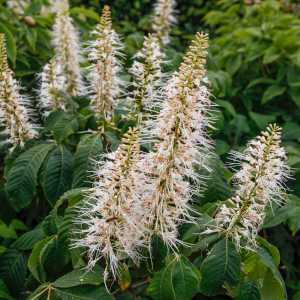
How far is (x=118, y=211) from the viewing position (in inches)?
78.0

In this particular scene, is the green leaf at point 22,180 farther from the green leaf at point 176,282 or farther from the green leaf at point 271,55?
the green leaf at point 271,55

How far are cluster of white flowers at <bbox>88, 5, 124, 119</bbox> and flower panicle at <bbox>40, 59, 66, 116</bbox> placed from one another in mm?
228

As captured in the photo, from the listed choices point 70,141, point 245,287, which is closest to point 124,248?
point 245,287

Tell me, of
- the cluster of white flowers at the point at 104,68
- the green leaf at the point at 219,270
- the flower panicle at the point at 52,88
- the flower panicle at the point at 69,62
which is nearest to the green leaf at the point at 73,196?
the green leaf at the point at 219,270

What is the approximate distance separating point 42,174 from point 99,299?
0.84m

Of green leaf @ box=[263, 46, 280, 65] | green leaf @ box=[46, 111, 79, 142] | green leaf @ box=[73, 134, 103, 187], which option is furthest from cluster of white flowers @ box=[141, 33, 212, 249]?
green leaf @ box=[263, 46, 280, 65]

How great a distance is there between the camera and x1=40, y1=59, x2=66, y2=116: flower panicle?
3094 millimetres

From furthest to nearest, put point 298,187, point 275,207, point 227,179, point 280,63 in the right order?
point 280,63, point 298,187, point 227,179, point 275,207

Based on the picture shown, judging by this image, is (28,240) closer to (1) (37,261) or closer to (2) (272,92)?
(1) (37,261)

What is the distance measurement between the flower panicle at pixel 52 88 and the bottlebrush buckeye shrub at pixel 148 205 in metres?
0.28

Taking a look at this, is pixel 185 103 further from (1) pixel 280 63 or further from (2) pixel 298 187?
(1) pixel 280 63

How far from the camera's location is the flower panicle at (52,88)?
3094 millimetres

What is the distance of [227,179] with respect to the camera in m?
2.68

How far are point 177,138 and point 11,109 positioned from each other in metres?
1.14
